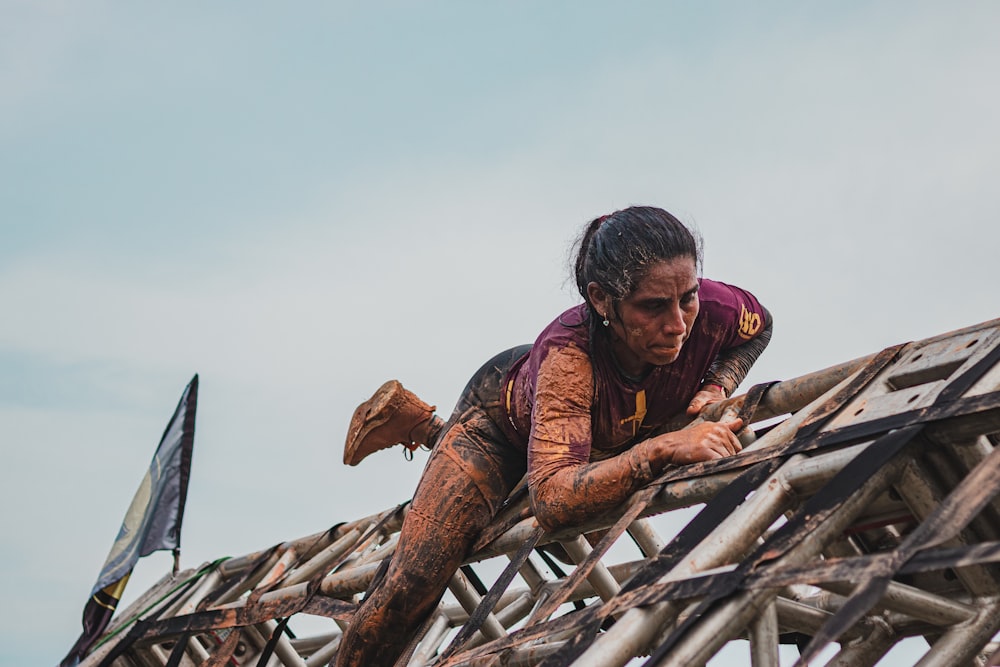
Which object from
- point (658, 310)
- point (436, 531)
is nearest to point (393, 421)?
point (436, 531)

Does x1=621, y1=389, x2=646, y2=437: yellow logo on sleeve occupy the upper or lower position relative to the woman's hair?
lower

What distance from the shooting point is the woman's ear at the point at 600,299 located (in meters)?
4.35

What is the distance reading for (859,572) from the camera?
9.62 feet

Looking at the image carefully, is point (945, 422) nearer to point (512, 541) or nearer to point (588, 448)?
point (588, 448)

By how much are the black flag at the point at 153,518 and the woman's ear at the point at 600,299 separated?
14.8 feet

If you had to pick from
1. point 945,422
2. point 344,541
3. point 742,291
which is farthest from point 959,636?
point 344,541

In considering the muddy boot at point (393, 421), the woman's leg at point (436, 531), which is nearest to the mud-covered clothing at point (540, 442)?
the woman's leg at point (436, 531)

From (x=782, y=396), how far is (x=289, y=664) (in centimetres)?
353

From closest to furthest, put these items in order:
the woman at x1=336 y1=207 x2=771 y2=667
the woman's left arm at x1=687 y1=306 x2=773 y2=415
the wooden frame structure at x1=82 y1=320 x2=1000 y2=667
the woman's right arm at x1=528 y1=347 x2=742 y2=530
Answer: the wooden frame structure at x1=82 y1=320 x2=1000 y2=667 < the woman's right arm at x1=528 y1=347 x2=742 y2=530 < the woman at x1=336 y1=207 x2=771 y2=667 < the woman's left arm at x1=687 y1=306 x2=773 y2=415

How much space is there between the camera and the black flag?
25.2 feet

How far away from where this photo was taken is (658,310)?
4273 mm

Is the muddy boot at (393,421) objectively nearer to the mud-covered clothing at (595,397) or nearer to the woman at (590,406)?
the woman at (590,406)

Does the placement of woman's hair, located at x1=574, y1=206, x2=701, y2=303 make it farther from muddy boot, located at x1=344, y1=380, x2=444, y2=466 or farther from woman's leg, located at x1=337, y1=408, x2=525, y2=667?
muddy boot, located at x1=344, y1=380, x2=444, y2=466

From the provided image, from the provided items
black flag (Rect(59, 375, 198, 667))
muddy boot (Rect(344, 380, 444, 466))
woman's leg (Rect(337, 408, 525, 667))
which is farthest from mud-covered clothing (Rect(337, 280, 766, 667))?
black flag (Rect(59, 375, 198, 667))
